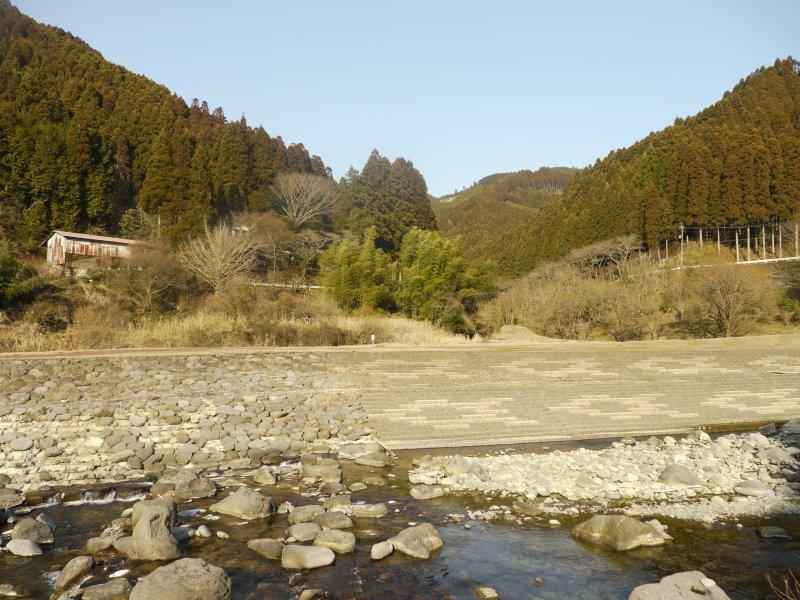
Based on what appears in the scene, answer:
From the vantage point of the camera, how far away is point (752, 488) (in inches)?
308

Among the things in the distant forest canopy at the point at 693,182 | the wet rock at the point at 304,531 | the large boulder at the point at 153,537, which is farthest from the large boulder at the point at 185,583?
the distant forest canopy at the point at 693,182

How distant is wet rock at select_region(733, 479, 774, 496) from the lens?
772cm

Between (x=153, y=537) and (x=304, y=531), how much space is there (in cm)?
148

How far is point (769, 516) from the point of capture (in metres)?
6.94

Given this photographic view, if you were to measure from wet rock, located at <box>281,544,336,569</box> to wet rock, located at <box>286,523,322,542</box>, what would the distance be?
368mm

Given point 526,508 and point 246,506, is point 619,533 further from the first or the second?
point 246,506

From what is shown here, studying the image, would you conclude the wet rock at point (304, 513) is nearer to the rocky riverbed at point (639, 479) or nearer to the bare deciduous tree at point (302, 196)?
the rocky riverbed at point (639, 479)

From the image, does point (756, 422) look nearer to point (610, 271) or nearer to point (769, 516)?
point (769, 516)

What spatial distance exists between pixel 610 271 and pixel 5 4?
2198 inches

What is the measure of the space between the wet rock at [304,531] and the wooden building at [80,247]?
2272 cm

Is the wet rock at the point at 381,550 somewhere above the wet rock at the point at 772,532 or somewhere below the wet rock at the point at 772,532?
above

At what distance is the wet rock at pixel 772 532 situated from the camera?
247 inches

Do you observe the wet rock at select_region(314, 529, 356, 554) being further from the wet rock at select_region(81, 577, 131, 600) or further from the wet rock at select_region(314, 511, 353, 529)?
the wet rock at select_region(81, 577, 131, 600)

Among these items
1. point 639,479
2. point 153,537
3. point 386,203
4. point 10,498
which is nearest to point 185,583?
point 153,537
